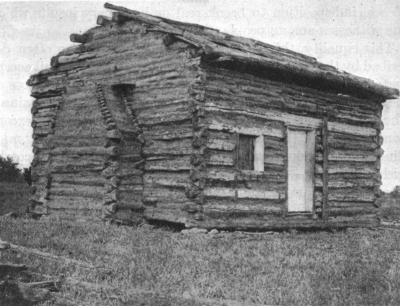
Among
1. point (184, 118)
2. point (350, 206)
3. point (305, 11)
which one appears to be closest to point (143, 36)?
point (184, 118)

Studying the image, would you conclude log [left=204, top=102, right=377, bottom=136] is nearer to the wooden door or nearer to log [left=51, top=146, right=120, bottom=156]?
the wooden door

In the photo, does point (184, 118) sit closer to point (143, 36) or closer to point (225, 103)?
point (225, 103)

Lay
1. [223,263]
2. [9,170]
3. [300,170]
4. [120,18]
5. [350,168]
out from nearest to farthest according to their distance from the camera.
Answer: [223,263] → [120,18] → [300,170] → [350,168] → [9,170]

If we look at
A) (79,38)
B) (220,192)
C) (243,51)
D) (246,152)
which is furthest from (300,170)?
(79,38)

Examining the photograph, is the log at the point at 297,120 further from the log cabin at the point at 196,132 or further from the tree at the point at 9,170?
the tree at the point at 9,170

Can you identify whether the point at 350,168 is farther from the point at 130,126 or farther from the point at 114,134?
the point at 114,134

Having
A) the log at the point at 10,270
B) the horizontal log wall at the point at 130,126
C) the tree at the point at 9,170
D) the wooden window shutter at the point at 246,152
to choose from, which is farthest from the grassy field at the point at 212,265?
the tree at the point at 9,170

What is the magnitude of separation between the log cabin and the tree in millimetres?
12622

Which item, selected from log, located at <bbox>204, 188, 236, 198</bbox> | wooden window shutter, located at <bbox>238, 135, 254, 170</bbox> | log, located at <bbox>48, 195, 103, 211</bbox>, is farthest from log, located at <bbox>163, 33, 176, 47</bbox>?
log, located at <bbox>48, 195, 103, 211</bbox>

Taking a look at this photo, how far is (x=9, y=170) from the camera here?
30.9m

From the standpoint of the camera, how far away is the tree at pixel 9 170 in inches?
1189

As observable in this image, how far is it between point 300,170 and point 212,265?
24.8 ft

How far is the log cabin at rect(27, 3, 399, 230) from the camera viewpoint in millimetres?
14305

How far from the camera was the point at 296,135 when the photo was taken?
1656 cm
